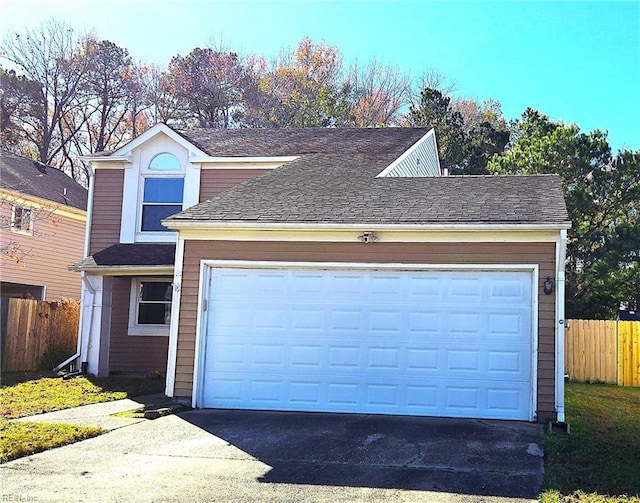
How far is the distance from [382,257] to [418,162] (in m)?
8.46

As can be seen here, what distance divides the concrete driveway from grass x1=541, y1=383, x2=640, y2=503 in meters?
0.21

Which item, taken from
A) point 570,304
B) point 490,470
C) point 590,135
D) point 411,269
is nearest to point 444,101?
point 590,135

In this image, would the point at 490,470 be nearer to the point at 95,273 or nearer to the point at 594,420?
the point at 594,420

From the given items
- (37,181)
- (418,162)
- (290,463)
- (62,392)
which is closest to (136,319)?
(62,392)

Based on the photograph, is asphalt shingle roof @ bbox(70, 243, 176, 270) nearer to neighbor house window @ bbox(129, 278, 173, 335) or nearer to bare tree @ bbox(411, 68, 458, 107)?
neighbor house window @ bbox(129, 278, 173, 335)

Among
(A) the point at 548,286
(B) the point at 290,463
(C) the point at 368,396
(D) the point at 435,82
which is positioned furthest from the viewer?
(D) the point at 435,82

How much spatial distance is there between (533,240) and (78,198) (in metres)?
19.8

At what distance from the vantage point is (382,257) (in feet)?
34.0

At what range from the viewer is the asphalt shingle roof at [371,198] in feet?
34.0

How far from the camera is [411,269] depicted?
406 inches

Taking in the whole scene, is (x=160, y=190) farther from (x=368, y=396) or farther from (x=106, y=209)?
(x=368, y=396)

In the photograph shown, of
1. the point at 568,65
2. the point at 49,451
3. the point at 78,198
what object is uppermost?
the point at 568,65

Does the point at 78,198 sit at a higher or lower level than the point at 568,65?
lower

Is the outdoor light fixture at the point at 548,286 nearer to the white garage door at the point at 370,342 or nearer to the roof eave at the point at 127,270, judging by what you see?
the white garage door at the point at 370,342
